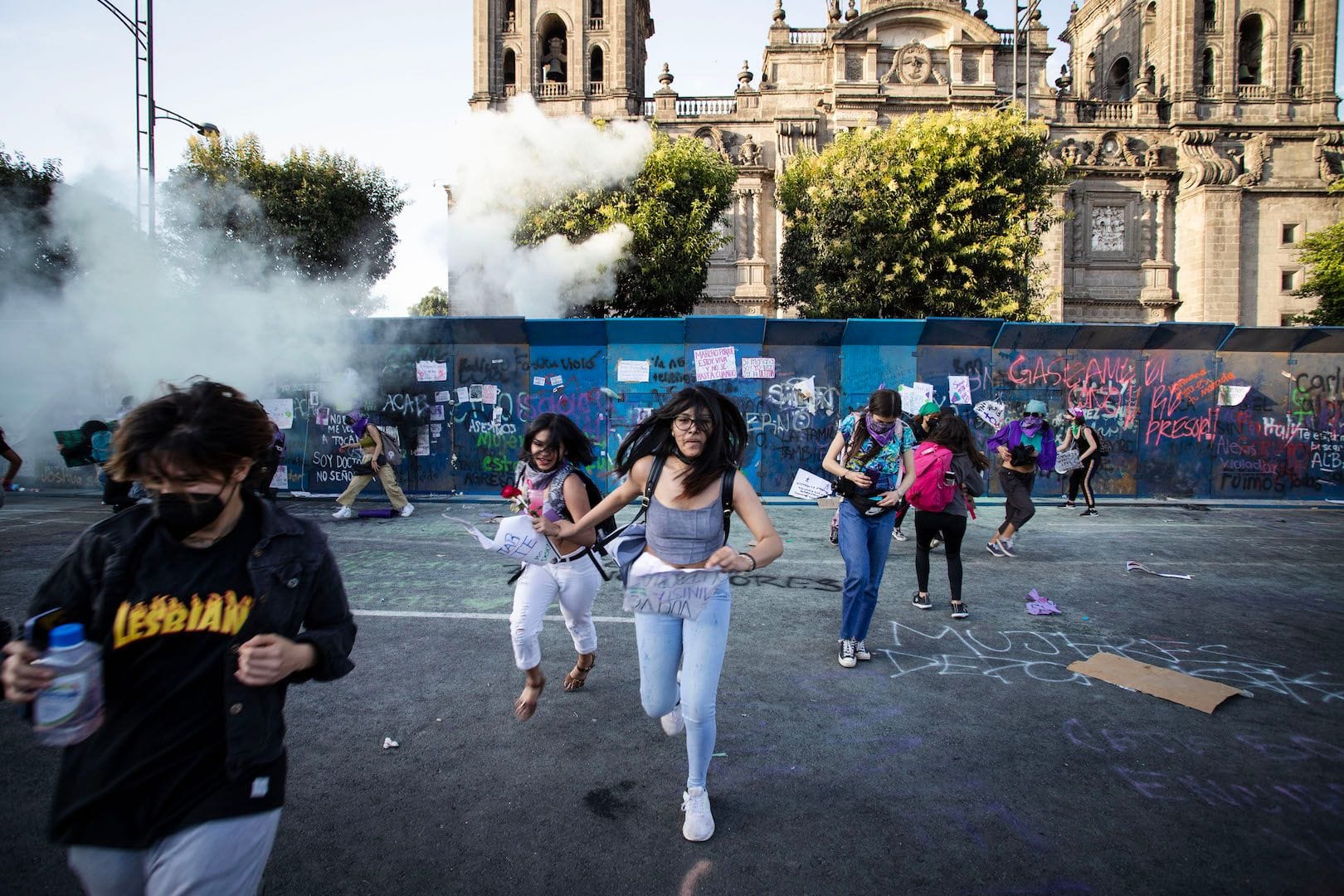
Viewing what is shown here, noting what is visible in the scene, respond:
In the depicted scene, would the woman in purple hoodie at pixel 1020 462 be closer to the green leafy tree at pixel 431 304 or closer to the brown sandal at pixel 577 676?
the brown sandal at pixel 577 676

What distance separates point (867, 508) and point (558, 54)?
3779 centimetres

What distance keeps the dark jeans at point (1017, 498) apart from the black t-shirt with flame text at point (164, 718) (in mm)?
7409

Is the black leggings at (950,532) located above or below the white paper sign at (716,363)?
below

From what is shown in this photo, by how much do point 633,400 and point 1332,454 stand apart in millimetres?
11722

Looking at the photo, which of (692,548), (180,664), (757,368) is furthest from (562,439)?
(757,368)

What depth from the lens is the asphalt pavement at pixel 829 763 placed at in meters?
2.56

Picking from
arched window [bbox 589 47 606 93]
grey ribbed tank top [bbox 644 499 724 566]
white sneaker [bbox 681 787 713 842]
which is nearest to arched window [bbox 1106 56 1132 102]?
arched window [bbox 589 47 606 93]

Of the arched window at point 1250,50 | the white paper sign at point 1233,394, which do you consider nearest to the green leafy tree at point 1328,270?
the white paper sign at point 1233,394

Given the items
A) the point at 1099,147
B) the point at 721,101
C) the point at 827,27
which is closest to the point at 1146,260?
the point at 1099,147

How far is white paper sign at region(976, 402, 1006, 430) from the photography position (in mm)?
11367

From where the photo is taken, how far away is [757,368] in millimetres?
11445

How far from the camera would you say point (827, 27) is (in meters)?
33.8

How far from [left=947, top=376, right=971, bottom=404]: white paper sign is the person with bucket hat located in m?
8.65

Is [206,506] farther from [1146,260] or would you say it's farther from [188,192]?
[1146,260]
